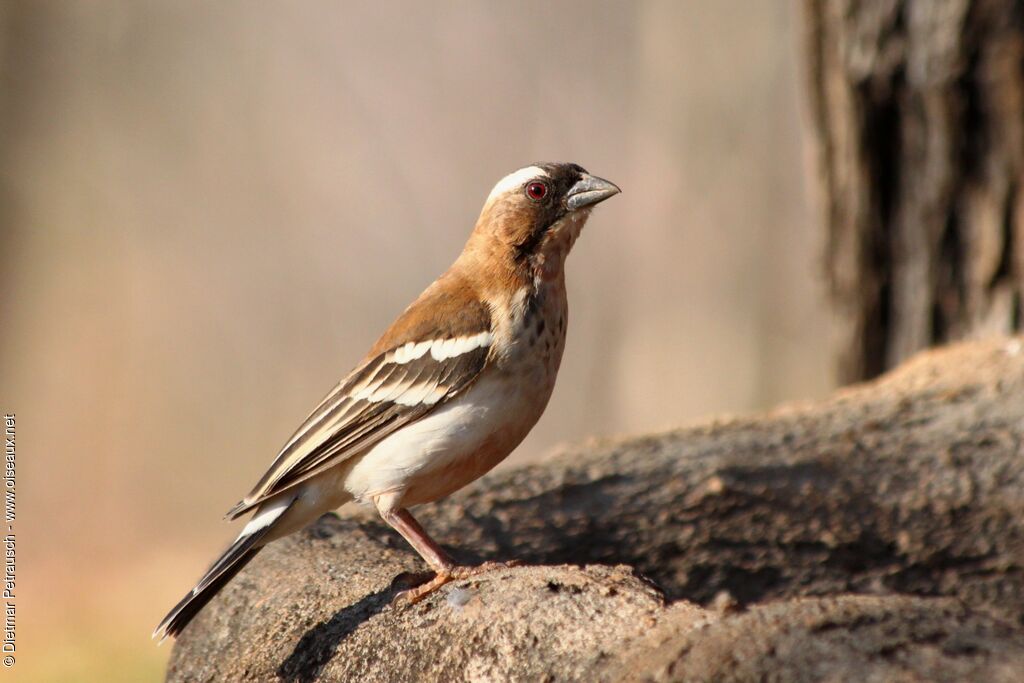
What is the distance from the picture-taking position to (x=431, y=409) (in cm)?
436

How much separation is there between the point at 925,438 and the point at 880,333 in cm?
230

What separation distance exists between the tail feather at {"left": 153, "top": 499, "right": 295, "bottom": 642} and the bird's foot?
775mm

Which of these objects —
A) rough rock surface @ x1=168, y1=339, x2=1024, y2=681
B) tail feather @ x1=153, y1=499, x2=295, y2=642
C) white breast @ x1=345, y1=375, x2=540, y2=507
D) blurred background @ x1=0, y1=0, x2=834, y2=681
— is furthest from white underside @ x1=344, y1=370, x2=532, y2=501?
blurred background @ x1=0, y1=0, x2=834, y2=681

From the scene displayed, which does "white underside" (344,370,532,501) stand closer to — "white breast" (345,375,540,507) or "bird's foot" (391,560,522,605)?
"white breast" (345,375,540,507)

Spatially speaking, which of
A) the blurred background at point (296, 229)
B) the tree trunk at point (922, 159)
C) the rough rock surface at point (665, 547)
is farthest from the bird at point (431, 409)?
the blurred background at point (296, 229)

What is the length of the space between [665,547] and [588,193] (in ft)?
4.84

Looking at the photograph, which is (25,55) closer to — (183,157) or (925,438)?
(183,157)

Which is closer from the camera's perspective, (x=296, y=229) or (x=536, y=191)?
(x=536, y=191)

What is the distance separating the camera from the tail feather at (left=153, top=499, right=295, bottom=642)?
4.14 m

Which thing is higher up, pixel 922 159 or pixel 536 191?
pixel 536 191

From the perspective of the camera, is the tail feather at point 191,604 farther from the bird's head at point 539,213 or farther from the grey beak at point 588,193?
the grey beak at point 588,193

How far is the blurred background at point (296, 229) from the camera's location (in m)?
10.9

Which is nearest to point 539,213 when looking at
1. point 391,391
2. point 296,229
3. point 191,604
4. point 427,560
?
point 391,391

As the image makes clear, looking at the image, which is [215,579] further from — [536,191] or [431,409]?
[536,191]
